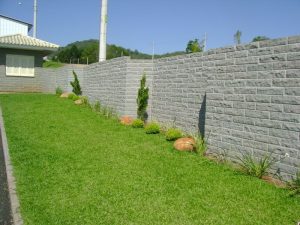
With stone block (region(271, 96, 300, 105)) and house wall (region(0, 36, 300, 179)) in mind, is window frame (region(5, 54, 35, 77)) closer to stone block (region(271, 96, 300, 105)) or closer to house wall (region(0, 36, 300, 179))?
house wall (region(0, 36, 300, 179))

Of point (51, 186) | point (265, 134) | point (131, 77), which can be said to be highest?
point (131, 77)

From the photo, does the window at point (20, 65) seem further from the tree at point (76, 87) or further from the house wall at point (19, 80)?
the tree at point (76, 87)

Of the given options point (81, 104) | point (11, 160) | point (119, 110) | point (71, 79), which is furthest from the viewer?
point (71, 79)

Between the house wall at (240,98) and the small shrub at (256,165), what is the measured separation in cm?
12

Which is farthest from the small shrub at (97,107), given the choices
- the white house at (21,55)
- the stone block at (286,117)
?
the white house at (21,55)

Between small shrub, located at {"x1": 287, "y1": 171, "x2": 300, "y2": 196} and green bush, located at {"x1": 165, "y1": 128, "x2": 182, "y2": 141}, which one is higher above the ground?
green bush, located at {"x1": 165, "y1": 128, "x2": 182, "y2": 141}

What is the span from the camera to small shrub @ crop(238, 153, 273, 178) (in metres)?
6.64

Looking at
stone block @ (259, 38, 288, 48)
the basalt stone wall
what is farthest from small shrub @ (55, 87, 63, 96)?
stone block @ (259, 38, 288, 48)

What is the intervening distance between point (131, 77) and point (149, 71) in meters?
0.73

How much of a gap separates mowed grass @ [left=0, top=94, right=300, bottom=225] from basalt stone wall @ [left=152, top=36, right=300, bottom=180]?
0.60 m

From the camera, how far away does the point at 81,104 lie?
18.3m

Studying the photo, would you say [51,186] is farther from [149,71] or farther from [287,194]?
[149,71]

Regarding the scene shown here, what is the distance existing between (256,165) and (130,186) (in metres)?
2.35

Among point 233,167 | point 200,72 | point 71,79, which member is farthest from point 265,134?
point 71,79
